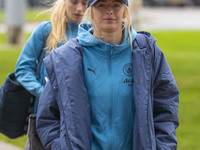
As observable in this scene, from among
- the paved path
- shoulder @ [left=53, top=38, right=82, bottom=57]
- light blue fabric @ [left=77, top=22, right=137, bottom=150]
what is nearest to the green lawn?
light blue fabric @ [left=77, top=22, right=137, bottom=150]

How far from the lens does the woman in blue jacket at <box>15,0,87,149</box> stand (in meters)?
3.60

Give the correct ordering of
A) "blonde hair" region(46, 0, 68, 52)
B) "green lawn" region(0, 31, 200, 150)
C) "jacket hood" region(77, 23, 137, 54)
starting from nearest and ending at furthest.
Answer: "jacket hood" region(77, 23, 137, 54), "blonde hair" region(46, 0, 68, 52), "green lawn" region(0, 31, 200, 150)

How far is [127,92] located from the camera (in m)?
2.62

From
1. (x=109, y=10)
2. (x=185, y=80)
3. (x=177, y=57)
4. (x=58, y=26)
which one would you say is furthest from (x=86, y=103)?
(x=177, y=57)

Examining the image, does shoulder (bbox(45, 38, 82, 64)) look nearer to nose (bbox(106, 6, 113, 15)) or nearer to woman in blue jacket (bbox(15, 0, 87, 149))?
nose (bbox(106, 6, 113, 15))

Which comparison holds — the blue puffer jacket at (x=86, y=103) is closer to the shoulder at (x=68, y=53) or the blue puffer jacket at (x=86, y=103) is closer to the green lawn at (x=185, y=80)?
the shoulder at (x=68, y=53)

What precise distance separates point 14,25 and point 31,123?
1346 centimetres

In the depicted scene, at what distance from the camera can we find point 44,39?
3.69 m

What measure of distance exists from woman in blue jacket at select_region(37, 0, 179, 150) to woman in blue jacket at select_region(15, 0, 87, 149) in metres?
0.93

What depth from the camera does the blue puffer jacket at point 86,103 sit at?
253cm

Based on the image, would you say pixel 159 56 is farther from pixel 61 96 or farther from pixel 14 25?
pixel 14 25

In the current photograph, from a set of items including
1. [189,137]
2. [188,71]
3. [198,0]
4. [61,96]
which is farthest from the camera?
[198,0]

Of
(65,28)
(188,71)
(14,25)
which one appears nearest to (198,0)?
(14,25)

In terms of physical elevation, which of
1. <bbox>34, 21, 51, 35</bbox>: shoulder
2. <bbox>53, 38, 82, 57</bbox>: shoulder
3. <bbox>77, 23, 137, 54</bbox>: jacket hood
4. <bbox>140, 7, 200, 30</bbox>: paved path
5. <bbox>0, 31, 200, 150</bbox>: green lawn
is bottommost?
<bbox>140, 7, 200, 30</bbox>: paved path
